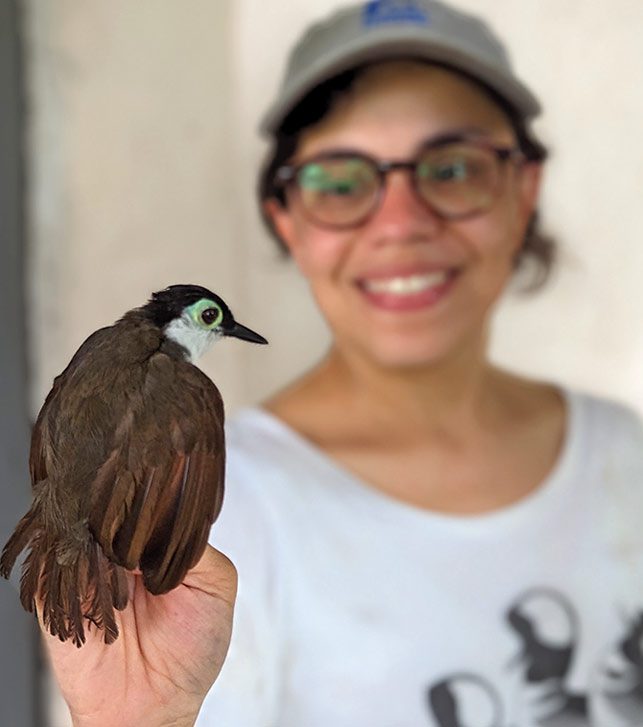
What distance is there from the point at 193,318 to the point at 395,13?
545mm

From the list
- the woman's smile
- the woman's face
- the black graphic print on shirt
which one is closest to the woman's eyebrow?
the woman's face

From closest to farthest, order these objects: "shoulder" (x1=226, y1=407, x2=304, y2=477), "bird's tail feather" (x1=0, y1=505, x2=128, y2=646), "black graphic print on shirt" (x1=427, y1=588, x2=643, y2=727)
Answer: "bird's tail feather" (x1=0, y1=505, x2=128, y2=646) → "shoulder" (x1=226, y1=407, x2=304, y2=477) → "black graphic print on shirt" (x1=427, y1=588, x2=643, y2=727)

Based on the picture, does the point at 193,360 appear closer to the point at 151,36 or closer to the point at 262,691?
the point at 262,691

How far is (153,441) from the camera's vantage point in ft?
0.71

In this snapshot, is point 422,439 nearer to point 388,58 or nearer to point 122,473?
point 388,58

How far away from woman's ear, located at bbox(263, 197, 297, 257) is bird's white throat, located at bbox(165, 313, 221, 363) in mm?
448

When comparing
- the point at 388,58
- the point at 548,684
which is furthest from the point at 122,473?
the point at 548,684

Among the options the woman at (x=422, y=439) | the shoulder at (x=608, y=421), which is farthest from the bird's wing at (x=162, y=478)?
the shoulder at (x=608, y=421)

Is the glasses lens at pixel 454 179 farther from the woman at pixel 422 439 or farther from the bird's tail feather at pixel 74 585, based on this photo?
the bird's tail feather at pixel 74 585

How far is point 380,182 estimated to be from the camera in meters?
0.66

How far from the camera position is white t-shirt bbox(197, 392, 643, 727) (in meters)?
0.64

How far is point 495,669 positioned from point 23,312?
1.74ft

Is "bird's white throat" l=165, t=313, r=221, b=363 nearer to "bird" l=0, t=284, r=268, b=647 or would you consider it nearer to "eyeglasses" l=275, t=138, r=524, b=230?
"bird" l=0, t=284, r=268, b=647

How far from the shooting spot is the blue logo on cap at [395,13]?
0.67 meters
